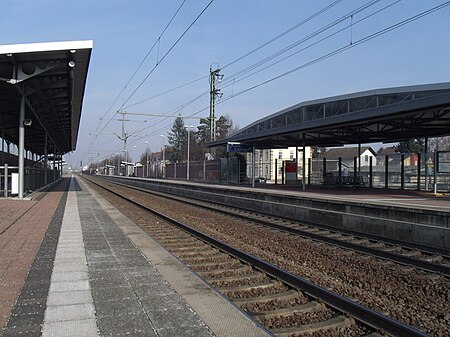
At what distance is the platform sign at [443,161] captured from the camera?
867 inches

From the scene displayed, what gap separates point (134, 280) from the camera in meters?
6.16

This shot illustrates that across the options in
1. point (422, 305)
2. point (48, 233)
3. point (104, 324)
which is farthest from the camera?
point (48, 233)

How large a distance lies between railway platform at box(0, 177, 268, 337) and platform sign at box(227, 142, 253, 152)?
1022 inches

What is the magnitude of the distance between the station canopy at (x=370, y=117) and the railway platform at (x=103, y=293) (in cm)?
1353

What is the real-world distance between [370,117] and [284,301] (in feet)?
51.7

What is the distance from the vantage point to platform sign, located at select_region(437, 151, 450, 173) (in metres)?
22.0

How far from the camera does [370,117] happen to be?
63.9 ft

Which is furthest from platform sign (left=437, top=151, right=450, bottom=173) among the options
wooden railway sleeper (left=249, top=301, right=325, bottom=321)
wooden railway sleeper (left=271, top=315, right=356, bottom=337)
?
wooden railway sleeper (left=271, top=315, right=356, bottom=337)

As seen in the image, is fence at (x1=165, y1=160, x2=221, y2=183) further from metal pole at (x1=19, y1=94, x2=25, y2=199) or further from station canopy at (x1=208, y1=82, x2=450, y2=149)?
metal pole at (x1=19, y1=94, x2=25, y2=199)

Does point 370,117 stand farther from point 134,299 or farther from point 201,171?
point 201,171

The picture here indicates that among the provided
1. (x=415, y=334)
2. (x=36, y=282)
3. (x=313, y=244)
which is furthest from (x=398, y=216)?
(x=36, y=282)

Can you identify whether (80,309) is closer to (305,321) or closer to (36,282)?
(36,282)

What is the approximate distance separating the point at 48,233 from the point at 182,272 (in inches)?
207

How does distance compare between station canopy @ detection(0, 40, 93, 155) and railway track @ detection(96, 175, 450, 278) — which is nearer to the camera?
railway track @ detection(96, 175, 450, 278)
